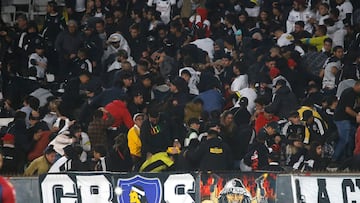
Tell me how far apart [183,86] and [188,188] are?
343 cm

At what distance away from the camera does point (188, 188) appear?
13695mm

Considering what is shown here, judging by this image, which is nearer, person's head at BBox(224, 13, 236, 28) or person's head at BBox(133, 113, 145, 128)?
person's head at BBox(133, 113, 145, 128)

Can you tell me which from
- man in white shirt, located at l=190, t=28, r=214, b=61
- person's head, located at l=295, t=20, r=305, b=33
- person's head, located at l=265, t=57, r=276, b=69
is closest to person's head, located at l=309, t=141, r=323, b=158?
person's head, located at l=265, t=57, r=276, b=69

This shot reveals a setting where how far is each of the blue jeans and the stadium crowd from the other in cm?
2

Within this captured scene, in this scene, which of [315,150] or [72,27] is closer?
[315,150]

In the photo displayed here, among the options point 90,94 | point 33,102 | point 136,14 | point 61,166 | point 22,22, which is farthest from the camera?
point 136,14

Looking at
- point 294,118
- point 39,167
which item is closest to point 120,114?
point 39,167

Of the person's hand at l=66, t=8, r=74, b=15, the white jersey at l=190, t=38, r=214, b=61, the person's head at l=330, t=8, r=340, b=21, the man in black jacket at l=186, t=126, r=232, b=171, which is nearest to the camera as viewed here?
the man in black jacket at l=186, t=126, r=232, b=171

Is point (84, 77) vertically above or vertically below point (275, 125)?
above

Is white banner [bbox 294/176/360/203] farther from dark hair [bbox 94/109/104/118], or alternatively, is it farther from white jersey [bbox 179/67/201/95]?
white jersey [bbox 179/67/201/95]

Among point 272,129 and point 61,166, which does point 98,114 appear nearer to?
point 61,166

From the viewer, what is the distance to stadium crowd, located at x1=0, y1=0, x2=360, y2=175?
14820 mm

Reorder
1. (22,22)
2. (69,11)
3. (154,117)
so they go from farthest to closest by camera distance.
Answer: (69,11)
(22,22)
(154,117)

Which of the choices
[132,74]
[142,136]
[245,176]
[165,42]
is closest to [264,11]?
[165,42]
